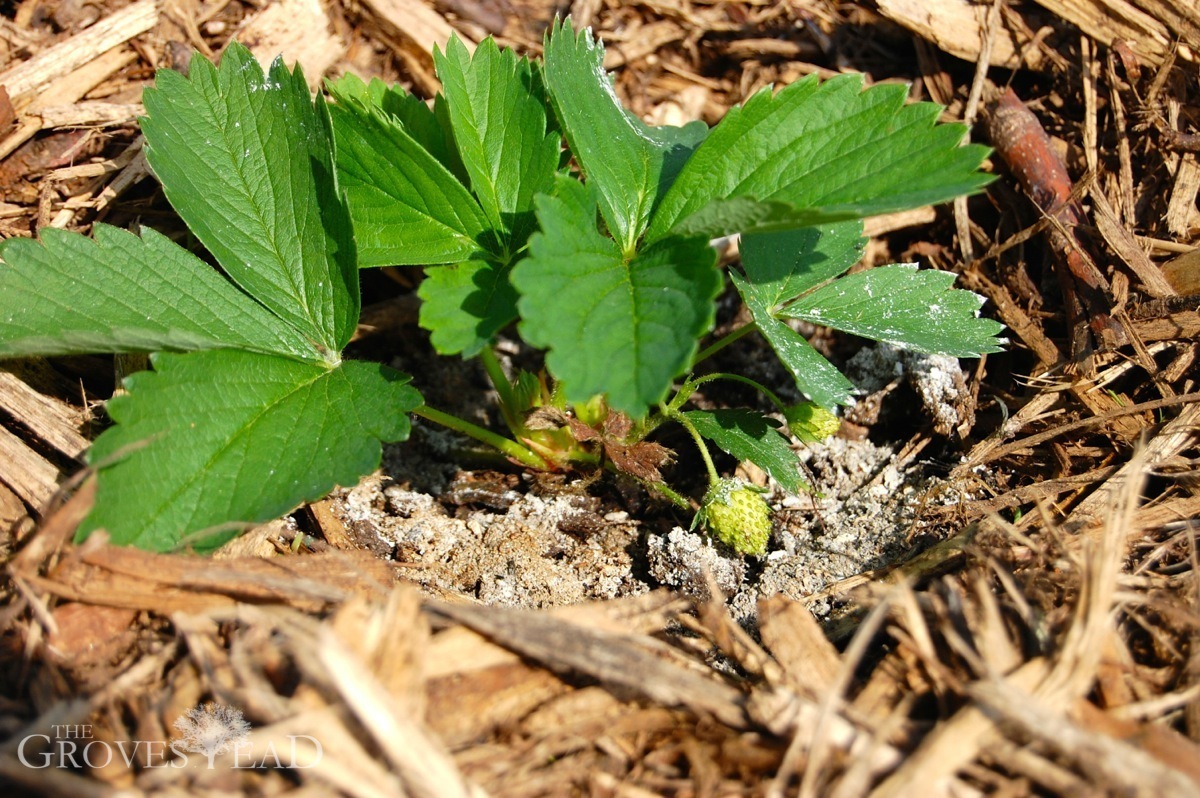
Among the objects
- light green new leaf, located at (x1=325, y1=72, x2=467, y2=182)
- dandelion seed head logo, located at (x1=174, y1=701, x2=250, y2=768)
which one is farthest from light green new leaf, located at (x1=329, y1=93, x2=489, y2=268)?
dandelion seed head logo, located at (x1=174, y1=701, x2=250, y2=768)

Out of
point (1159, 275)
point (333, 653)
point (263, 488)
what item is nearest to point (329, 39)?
point (263, 488)

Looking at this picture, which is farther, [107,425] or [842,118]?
[107,425]

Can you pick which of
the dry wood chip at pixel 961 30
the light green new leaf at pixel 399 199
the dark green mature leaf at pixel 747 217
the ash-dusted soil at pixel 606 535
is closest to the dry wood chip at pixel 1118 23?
the dry wood chip at pixel 961 30

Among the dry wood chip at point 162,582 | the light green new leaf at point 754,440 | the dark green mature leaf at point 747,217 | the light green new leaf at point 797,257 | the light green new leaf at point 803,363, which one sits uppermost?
the dark green mature leaf at point 747,217

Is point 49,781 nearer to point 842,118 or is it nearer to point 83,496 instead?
point 83,496

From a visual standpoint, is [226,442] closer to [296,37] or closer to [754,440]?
[754,440]

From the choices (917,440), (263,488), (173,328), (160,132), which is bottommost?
(917,440)

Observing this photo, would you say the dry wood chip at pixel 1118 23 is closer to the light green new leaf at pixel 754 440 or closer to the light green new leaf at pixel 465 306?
the light green new leaf at pixel 754 440
